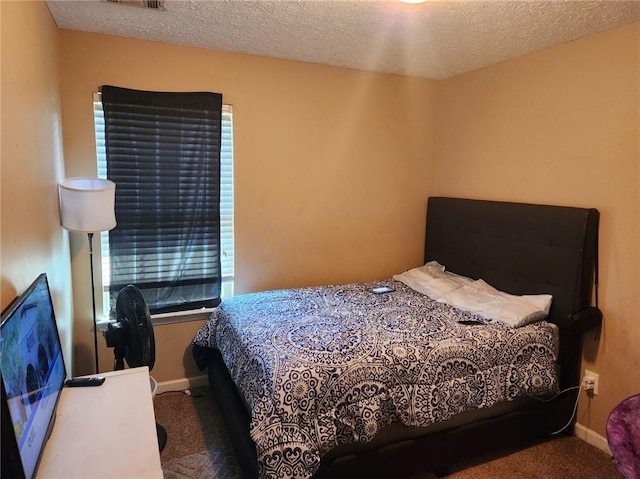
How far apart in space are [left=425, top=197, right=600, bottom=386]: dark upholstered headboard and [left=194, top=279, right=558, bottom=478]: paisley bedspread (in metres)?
0.22

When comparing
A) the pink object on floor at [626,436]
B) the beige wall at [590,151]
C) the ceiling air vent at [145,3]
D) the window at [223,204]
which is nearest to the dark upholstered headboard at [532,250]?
the beige wall at [590,151]

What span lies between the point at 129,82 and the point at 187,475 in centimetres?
236

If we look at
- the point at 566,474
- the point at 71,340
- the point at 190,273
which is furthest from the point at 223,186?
the point at 566,474

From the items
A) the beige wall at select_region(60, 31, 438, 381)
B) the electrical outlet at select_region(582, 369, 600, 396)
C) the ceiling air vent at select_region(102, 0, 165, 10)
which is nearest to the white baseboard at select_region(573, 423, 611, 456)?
the electrical outlet at select_region(582, 369, 600, 396)

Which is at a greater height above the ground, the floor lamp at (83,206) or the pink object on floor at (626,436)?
the floor lamp at (83,206)

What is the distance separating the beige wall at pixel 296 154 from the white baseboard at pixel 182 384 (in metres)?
0.05

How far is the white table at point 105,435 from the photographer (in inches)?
47.7

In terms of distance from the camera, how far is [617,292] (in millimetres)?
2379

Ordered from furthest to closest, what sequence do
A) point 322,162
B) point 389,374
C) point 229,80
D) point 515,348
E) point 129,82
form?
point 322,162 < point 229,80 < point 129,82 < point 515,348 < point 389,374

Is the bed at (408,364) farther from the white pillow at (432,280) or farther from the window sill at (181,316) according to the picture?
the window sill at (181,316)

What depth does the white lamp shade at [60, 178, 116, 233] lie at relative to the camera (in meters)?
2.14

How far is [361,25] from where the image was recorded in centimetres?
235

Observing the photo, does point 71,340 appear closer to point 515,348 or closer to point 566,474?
point 515,348

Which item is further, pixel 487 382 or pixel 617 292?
pixel 617 292
